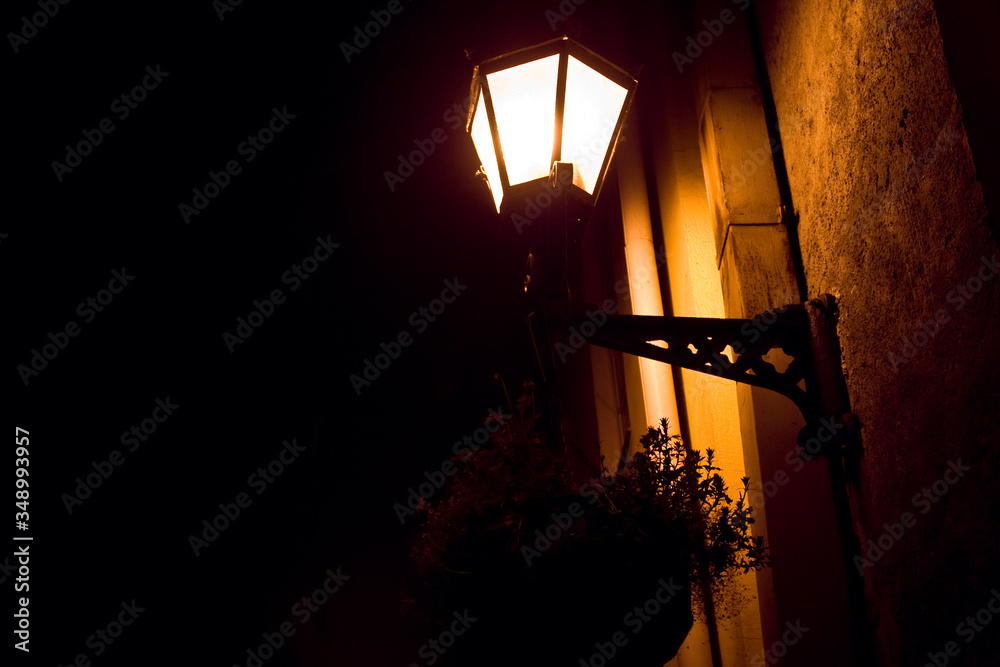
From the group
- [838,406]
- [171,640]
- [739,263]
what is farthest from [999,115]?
[171,640]

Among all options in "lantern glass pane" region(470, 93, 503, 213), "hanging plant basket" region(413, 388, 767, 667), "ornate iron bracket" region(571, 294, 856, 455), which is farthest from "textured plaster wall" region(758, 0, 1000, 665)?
"lantern glass pane" region(470, 93, 503, 213)

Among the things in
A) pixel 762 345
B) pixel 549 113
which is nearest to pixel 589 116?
pixel 549 113

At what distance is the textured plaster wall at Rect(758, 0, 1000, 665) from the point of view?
7.71 ft

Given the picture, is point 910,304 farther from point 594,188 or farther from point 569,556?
point 569,556

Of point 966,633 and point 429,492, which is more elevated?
point 966,633

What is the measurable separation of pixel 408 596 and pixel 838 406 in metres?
2.11

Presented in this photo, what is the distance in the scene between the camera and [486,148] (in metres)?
3.65

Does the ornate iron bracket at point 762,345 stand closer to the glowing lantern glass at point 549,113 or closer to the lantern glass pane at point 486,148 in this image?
the glowing lantern glass at point 549,113

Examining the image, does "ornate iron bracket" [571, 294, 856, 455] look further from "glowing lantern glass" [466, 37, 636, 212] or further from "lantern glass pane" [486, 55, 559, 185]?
"lantern glass pane" [486, 55, 559, 185]

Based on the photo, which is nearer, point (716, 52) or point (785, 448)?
point (785, 448)

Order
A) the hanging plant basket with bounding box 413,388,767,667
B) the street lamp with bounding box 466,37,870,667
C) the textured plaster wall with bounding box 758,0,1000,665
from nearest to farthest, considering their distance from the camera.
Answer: the textured plaster wall with bounding box 758,0,1000,665 < the hanging plant basket with bounding box 413,388,767,667 < the street lamp with bounding box 466,37,870,667

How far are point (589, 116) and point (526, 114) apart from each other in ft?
1.00

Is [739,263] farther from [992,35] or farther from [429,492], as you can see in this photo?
[429,492]

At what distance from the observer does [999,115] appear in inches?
94.8
